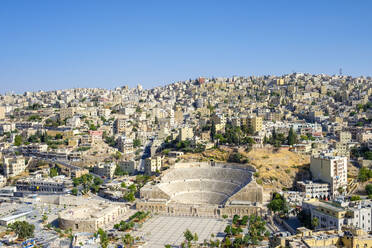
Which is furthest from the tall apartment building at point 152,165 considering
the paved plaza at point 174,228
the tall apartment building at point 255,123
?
the tall apartment building at point 255,123

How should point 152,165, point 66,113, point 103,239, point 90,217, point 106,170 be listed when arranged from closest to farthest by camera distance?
1. point 103,239
2. point 90,217
3. point 152,165
4. point 106,170
5. point 66,113

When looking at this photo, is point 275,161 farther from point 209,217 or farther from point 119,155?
point 119,155

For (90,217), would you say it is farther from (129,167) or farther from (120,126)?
(120,126)

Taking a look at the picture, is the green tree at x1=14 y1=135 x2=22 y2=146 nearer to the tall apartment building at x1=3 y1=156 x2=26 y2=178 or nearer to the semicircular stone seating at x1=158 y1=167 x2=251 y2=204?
the tall apartment building at x1=3 y1=156 x2=26 y2=178

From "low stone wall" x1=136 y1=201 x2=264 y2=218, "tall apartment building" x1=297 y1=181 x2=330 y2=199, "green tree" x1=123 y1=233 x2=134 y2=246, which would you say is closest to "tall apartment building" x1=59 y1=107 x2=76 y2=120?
"low stone wall" x1=136 y1=201 x2=264 y2=218

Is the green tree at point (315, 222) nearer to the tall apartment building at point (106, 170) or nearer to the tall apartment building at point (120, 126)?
the tall apartment building at point (106, 170)

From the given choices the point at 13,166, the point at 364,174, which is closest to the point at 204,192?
the point at 364,174
